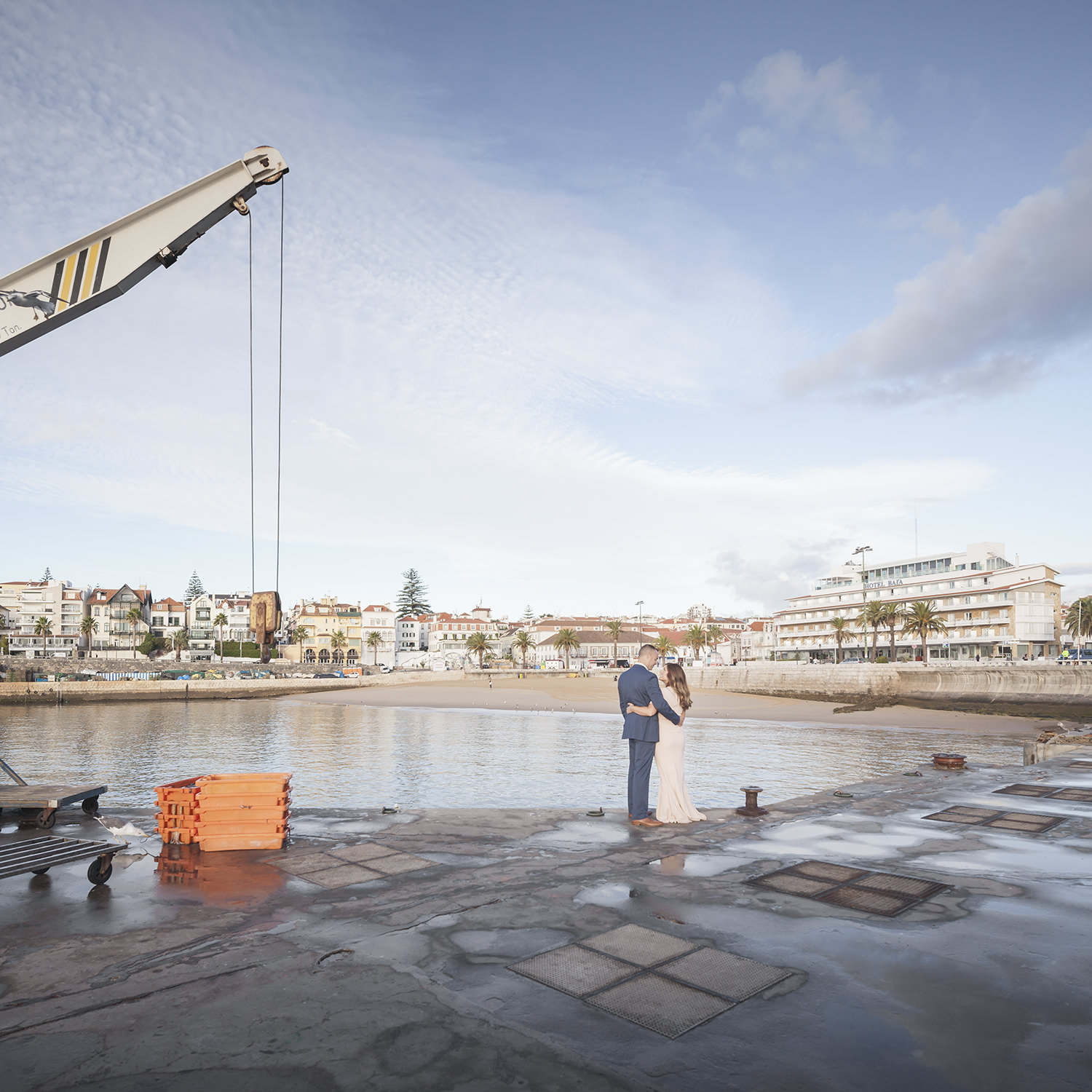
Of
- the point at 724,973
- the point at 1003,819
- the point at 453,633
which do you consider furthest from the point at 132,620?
the point at 724,973

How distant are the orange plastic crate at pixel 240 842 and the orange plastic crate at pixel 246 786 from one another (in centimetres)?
44

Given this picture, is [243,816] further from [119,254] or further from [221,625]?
[221,625]

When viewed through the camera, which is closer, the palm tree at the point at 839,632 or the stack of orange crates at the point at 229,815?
the stack of orange crates at the point at 229,815

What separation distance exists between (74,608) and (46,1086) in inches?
6717

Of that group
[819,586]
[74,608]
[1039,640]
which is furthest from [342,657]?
[1039,640]

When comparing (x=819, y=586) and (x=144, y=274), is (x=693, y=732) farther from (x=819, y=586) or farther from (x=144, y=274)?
(x=819, y=586)

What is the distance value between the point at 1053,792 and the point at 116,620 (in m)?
163

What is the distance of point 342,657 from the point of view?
521 ft

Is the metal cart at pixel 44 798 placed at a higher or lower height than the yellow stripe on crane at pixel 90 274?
lower

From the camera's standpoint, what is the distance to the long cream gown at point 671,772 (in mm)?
9414

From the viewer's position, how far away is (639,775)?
9.52 meters

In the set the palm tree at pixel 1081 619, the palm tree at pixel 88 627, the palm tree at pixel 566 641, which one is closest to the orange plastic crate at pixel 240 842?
the palm tree at pixel 1081 619

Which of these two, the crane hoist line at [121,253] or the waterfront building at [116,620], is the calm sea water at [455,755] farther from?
the waterfront building at [116,620]

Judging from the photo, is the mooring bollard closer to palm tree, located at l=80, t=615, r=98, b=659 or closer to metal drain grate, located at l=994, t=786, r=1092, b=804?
metal drain grate, located at l=994, t=786, r=1092, b=804
